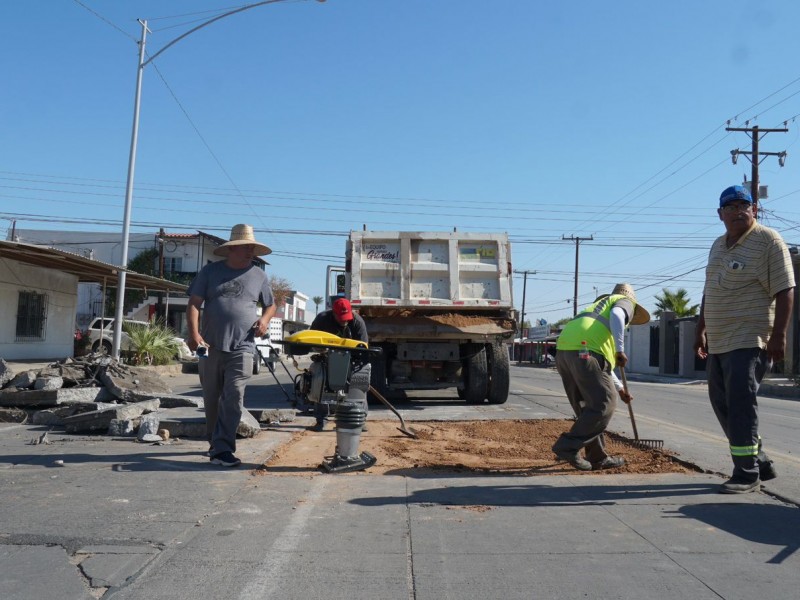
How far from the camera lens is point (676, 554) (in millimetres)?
3721

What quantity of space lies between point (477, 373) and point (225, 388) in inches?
269

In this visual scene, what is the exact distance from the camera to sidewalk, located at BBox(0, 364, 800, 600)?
328cm

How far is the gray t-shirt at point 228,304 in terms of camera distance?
6.11 metres

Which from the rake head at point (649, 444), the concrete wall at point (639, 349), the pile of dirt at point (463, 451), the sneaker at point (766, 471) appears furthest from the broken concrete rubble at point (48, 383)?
the concrete wall at point (639, 349)

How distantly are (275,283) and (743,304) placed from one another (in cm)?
5300

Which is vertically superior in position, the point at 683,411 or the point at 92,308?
the point at 92,308

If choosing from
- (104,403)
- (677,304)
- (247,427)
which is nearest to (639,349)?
(677,304)

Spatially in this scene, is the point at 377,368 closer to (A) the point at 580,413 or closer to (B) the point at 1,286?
(A) the point at 580,413

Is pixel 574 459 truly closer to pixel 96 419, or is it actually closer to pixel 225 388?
pixel 225 388

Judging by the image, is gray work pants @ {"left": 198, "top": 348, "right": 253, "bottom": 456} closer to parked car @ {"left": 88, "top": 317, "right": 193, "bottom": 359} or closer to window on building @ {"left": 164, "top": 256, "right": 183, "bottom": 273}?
parked car @ {"left": 88, "top": 317, "right": 193, "bottom": 359}

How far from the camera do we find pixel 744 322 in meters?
5.10

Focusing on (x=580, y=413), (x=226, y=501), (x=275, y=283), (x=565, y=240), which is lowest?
(x=226, y=501)

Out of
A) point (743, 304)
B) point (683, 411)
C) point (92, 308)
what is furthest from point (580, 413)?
point (92, 308)

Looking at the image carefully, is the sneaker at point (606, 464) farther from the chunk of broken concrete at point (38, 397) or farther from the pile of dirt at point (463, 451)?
the chunk of broken concrete at point (38, 397)
